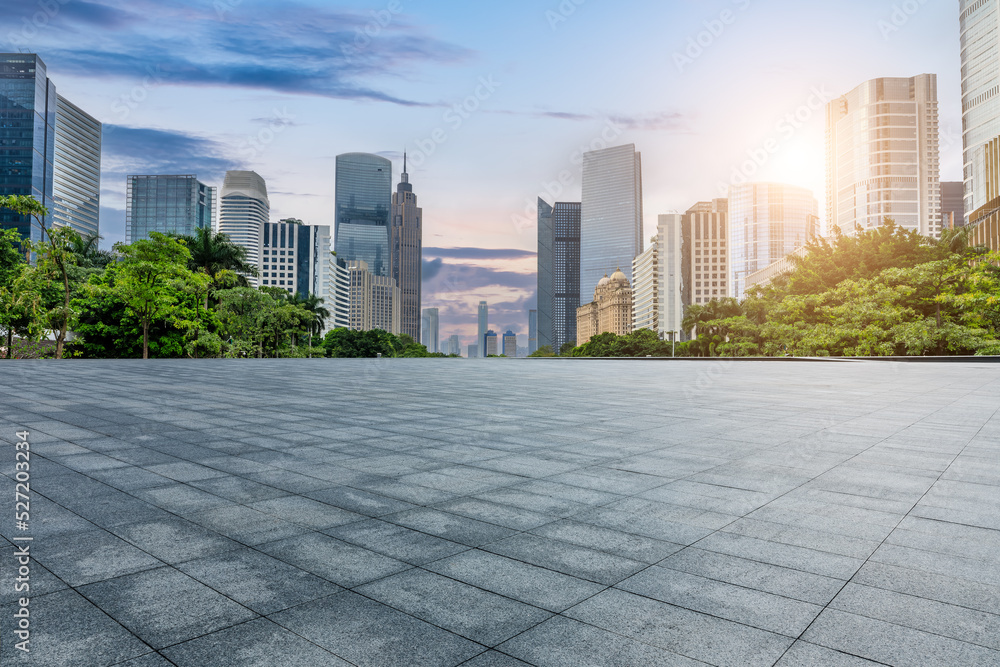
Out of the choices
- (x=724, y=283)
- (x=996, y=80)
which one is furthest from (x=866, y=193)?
(x=996, y=80)

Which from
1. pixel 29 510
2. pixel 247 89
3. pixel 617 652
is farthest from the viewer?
pixel 247 89

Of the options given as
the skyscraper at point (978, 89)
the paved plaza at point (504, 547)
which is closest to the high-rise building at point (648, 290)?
the skyscraper at point (978, 89)

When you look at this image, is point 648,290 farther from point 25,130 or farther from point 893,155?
point 25,130

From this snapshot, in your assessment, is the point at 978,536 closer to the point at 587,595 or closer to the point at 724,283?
the point at 587,595

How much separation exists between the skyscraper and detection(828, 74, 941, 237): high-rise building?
57.1 m

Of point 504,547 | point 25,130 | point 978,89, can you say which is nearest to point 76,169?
point 25,130

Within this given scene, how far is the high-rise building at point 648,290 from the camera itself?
155250 millimetres

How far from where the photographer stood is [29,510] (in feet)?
11.4

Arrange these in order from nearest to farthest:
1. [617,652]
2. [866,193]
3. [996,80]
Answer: [617,652], [996,80], [866,193]

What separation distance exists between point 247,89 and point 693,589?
130 feet

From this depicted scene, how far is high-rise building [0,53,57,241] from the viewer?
13000 cm

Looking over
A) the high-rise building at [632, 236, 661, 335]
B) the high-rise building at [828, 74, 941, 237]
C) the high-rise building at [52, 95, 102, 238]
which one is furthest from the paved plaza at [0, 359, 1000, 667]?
the high-rise building at [52, 95, 102, 238]

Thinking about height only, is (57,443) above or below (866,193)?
below

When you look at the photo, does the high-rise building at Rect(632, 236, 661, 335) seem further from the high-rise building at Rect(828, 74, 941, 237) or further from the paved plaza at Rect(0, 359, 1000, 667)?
the paved plaza at Rect(0, 359, 1000, 667)
